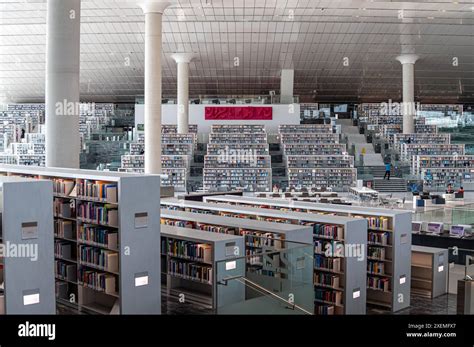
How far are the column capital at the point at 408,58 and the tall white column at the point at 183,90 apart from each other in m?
13.1

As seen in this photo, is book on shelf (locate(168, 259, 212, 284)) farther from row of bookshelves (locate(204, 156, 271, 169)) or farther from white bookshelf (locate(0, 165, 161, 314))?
row of bookshelves (locate(204, 156, 271, 169))

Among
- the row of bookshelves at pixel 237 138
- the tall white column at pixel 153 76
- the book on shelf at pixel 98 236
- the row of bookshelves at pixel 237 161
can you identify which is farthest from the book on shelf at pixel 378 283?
the row of bookshelves at pixel 237 138

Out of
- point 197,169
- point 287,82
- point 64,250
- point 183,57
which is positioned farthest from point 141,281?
point 287,82

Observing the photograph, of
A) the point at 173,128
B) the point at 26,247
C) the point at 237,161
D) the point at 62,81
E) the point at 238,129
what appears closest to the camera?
the point at 26,247

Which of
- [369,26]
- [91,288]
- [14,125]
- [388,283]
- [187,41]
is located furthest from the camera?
[14,125]

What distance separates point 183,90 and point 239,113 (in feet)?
12.6

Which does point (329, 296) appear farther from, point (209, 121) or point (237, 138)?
point (209, 121)

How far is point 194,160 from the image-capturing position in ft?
105

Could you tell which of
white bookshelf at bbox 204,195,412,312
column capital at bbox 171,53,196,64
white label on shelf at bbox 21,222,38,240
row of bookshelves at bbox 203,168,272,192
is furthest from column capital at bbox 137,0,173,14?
white label on shelf at bbox 21,222,38,240

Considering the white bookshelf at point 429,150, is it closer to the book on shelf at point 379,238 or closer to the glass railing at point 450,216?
the glass railing at point 450,216

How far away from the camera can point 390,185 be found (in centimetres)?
3145
